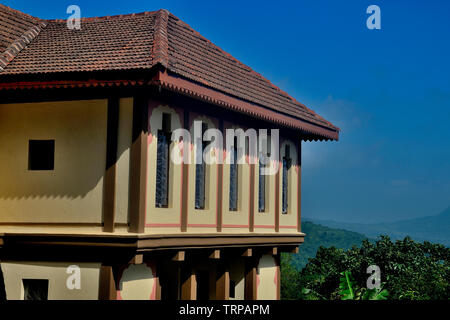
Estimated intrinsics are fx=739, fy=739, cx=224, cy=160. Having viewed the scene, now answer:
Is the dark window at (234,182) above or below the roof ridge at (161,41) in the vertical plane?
below

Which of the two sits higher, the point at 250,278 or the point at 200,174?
the point at 200,174

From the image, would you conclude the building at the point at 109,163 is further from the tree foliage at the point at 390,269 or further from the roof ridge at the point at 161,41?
the tree foliage at the point at 390,269

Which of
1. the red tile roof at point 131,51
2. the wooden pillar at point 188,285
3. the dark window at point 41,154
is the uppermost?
the red tile roof at point 131,51

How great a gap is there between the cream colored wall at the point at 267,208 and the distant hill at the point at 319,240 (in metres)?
92.0

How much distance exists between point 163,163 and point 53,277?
3132 millimetres

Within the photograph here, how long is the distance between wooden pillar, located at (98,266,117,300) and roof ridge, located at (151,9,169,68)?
13.3 ft

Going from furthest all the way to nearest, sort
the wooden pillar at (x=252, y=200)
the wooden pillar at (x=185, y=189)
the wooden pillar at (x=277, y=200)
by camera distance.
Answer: the wooden pillar at (x=277, y=200) < the wooden pillar at (x=252, y=200) < the wooden pillar at (x=185, y=189)

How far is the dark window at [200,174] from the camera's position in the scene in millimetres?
16281

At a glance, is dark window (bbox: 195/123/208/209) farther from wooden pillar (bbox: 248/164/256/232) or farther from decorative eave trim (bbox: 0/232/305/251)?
wooden pillar (bbox: 248/164/256/232)

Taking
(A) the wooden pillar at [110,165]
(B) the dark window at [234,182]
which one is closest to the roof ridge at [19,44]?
(A) the wooden pillar at [110,165]

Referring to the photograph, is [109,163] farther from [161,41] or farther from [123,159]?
[161,41]

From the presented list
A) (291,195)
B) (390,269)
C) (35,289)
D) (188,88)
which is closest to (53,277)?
(35,289)

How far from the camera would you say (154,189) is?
14.6 metres
